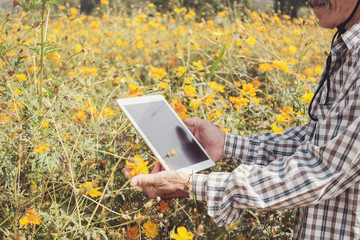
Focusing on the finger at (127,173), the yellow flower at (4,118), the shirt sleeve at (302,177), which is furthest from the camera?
the yellow flower at (4,118)

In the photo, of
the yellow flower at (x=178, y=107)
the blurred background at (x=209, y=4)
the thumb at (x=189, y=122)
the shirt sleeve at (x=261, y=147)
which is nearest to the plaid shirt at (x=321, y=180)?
the shirt sleeve at (x=261, y=147)

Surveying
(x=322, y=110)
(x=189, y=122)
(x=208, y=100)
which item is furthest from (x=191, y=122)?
(x=322, y=110)

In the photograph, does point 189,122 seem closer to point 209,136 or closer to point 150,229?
point 209,136

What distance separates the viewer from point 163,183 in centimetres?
110

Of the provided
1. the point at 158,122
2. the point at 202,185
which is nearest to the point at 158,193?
the point at 202,185

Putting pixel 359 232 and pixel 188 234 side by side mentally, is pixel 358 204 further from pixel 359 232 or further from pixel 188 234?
pixel 188 234

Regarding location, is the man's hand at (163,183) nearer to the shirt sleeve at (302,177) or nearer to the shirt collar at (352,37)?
the shirt sleeve at (302,177)

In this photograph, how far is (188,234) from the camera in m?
1.00

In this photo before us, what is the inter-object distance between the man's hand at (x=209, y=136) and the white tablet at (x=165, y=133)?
0.28 feet

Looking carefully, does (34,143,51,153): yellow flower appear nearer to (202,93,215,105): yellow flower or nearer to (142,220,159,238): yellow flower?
(142,220,159,238): yellow flower

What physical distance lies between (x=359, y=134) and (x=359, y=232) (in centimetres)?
30

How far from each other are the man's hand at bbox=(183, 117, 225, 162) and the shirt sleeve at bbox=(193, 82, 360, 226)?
32cm

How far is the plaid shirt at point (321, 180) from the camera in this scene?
3.12ft

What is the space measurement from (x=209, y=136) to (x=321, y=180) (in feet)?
1.82
